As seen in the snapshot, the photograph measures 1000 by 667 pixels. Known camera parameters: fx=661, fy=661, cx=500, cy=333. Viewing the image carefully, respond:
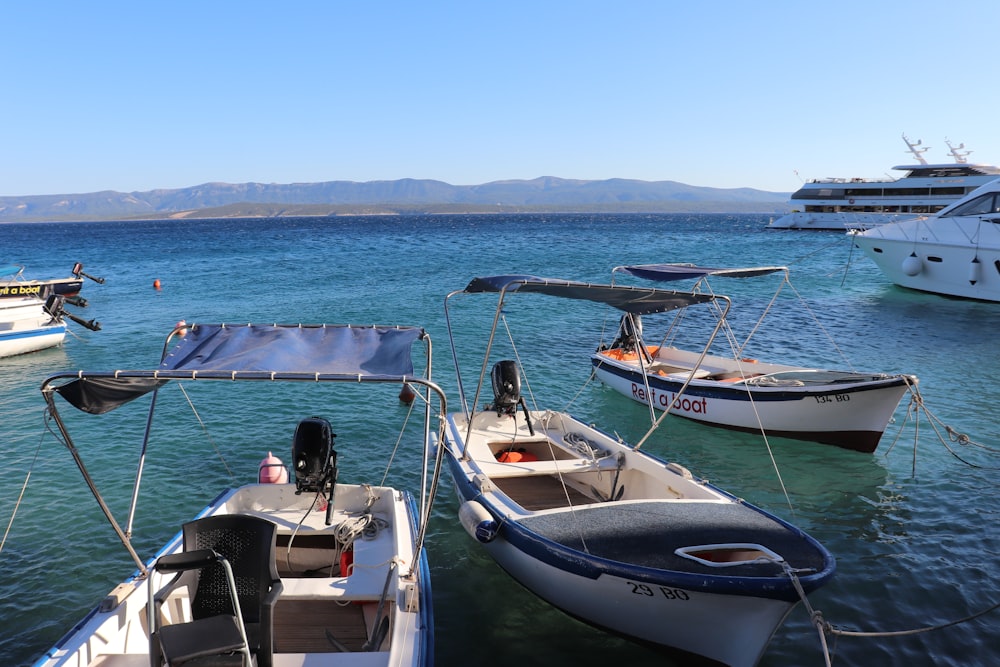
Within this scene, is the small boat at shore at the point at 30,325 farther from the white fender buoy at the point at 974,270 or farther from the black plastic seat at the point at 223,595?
the white fender buoy at the point at 974,270

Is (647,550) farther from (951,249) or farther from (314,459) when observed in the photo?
(951,249)

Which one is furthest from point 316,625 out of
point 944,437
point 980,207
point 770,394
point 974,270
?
point 980,207

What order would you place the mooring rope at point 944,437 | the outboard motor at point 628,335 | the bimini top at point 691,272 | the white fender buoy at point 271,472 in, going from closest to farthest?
the white fender buoy at point 271,472, the mooring rope at point 944,437, the bimini top at point 691,272, the outboard motor at point 628,335

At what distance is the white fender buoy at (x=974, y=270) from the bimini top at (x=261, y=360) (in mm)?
29913

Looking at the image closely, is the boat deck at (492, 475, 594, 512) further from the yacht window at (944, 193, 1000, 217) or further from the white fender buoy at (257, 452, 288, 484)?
the yacht window at (944, 193, 1000, 217)

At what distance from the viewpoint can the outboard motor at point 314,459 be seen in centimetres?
859

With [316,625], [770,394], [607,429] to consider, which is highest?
[770,394]

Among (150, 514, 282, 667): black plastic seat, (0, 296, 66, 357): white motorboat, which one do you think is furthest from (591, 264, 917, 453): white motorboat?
(0, 296, 66, 357): white motorboat

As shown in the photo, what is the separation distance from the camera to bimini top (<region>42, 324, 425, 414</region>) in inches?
227

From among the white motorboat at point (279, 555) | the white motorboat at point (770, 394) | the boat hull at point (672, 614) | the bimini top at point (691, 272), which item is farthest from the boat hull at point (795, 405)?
the white motorboat at point (279, 555)

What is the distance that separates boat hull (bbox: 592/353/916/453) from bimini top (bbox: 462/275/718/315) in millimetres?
2368

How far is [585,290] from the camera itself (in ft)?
32.3

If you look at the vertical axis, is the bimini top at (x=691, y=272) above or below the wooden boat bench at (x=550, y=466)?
above

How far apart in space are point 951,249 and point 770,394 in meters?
22.5
